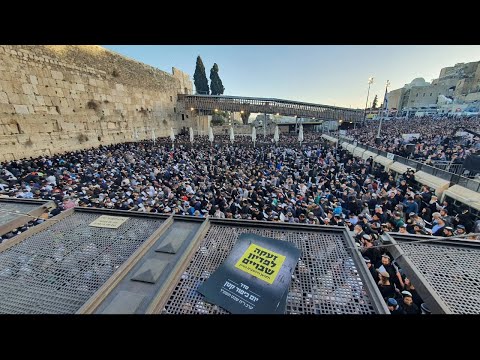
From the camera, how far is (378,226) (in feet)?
19.0

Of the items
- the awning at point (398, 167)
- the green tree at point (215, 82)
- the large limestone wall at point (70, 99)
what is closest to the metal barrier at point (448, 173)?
the awning at point (398, 167)

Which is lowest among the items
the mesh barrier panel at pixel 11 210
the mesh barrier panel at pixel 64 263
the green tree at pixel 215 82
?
the mesh barrier panel at pixel 64 263

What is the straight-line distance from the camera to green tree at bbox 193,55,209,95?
Result: 4000cm

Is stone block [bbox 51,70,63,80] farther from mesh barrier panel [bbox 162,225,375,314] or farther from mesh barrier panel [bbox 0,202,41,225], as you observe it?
mesh barrier panel [bbox 162,225,375,314]

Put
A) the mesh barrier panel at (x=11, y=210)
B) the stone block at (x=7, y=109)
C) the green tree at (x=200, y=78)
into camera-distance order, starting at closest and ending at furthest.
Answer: the mesh barrier panel at (x=11, y=210) → the stone block at (x=7, y=109) → the green tree at (x=200, y=78)

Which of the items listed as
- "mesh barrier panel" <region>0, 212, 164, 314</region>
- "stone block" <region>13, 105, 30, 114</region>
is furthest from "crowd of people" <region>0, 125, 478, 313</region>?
"stone block" <region>13, 105, 30, 114</region>

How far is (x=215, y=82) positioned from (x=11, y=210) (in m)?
44.4

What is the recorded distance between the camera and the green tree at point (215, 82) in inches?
1676

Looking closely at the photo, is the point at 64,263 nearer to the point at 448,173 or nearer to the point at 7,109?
the point at 448,173

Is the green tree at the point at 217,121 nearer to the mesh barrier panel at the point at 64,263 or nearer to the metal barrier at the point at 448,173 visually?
the metal barrier at the point at 448,173

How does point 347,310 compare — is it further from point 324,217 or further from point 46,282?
point 324,217

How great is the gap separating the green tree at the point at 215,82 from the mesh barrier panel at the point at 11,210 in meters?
44.0
